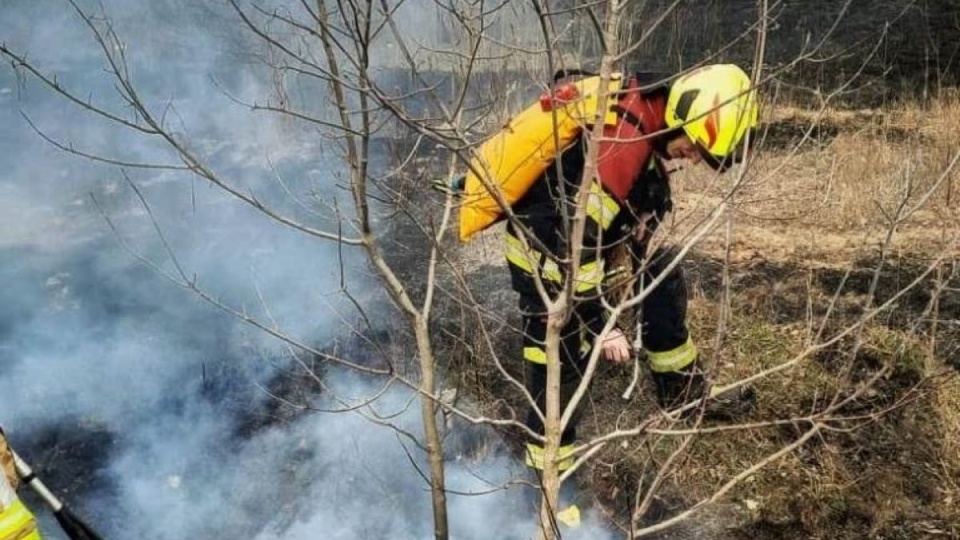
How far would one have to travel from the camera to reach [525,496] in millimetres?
4352

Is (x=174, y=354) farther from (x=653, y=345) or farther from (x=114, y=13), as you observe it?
(x=114, y=13)

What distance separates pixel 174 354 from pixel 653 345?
9.63ft

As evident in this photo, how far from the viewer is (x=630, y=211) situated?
2996 millimetres

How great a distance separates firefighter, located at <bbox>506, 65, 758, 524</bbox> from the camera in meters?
3.26

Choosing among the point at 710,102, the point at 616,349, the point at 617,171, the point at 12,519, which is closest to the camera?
the point at 12,519

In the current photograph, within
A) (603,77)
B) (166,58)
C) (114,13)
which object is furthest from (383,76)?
(603,77)

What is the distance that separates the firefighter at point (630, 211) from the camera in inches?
128

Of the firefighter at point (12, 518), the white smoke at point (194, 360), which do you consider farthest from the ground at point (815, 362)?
the firefighter at point (12, 518)

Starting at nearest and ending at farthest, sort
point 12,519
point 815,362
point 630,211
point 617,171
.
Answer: point 12,519, point 630,211, point 617,171, point 815,362

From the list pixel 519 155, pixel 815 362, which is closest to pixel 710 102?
pixel 519 155

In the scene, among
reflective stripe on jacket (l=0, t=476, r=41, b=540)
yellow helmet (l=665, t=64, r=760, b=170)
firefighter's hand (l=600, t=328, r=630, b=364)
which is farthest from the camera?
firefighter's hand (l=600, t=328, r=630, b=364)

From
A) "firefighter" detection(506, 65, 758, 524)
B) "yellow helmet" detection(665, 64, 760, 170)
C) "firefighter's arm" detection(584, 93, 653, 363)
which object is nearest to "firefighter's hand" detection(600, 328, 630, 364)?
"firefighter" detection(506, 65, 758, 524)

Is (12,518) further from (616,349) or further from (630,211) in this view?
(616,349)

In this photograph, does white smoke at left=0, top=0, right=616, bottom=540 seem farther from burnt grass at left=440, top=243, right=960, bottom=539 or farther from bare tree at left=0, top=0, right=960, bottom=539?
burnt grass at left=440, top=243, right=960, bottom=539
